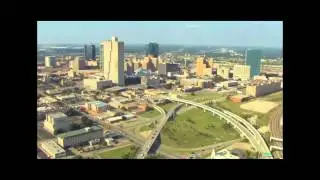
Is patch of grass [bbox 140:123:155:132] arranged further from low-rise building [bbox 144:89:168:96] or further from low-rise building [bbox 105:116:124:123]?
low-rise building [bbox 144:89:168:96]

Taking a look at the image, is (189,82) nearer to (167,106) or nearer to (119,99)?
(167,106)

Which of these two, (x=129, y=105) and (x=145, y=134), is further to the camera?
(x=129, y=105)

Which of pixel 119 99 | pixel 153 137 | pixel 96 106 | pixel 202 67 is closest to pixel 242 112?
pixel 202 67

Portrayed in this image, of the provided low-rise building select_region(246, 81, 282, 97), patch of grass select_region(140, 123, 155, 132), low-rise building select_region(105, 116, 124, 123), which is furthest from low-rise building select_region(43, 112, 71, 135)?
low-rise building select_region(246, 81, 282, 97)
